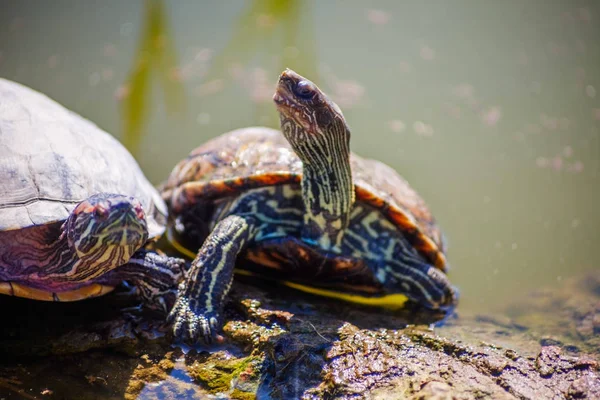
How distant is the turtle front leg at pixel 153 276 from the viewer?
3361 millimetres

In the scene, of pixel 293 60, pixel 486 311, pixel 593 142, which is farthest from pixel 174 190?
pixel 593 142

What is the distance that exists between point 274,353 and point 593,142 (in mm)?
6366

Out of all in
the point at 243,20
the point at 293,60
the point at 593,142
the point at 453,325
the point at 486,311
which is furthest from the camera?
the point at 243,20

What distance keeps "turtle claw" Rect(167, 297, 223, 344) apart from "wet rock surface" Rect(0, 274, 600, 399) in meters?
0.07

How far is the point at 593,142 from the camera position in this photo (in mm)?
7363

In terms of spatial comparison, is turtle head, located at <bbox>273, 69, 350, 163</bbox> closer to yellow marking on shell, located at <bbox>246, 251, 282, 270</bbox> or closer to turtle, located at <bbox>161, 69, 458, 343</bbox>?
turtle, located at <bbox>161, 69, 458, 343</bbox>

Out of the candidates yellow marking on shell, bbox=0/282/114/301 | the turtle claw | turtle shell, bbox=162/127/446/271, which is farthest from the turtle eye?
yellow marking on shell, bbox=0/282/114/301

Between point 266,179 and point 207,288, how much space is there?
110cm

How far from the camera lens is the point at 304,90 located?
3.58 metres

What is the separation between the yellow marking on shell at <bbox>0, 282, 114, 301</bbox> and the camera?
301 centimetres

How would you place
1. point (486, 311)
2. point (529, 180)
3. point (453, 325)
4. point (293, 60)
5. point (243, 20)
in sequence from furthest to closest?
point (243, 20) < point (293, 60) < point (529, 180) < point (486, 311) < point (453, 325)

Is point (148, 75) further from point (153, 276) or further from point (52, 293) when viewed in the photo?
point (52, 293)

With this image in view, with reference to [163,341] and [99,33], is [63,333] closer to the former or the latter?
[163,341]

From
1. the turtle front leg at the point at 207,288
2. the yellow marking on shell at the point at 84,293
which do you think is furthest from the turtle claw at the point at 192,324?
the yellow marking on shell at the point at 84,293
